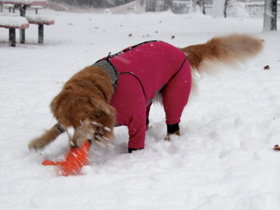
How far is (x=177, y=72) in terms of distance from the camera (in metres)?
3.20

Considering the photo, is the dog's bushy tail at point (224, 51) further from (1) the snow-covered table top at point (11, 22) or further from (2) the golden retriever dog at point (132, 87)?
(1) the snow-covered table top at point (11, 22)

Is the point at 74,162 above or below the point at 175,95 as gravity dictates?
below

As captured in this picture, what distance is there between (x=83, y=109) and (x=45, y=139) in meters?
0.86

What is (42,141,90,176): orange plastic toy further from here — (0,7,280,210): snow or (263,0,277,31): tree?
(263,0,277,31): tree

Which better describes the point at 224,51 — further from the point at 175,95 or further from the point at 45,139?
the point at 45,139

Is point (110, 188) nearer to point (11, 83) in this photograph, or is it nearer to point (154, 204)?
point (154, 204)

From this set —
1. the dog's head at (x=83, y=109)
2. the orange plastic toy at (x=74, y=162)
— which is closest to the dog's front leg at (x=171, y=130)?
the dog's head at (x=83, y=109)

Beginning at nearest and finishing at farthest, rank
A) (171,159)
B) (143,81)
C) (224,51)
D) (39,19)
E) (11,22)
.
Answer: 1. (171,159)
2. (143,81)
3. (224,51)
4. (11,22)
5. (39,19)

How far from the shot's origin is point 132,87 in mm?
2686

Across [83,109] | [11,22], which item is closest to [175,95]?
[83,109]

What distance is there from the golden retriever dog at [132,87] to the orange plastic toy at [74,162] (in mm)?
65

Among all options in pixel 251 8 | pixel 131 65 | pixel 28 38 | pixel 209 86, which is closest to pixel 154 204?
pixel 131 65

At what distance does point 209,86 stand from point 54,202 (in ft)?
12.8

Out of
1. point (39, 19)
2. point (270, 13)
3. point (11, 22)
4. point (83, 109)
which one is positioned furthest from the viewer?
point (270, 13)
